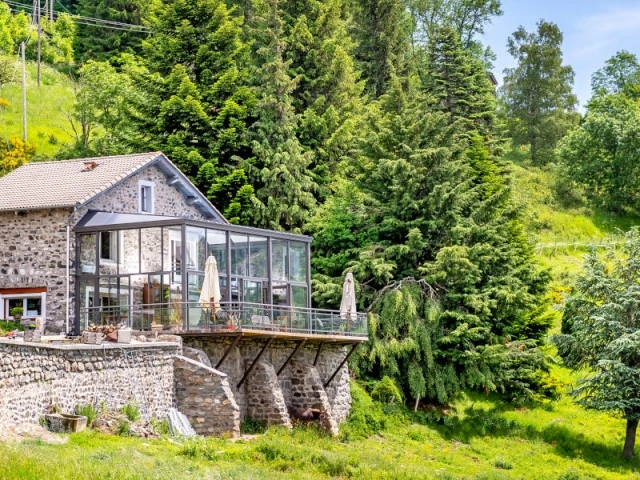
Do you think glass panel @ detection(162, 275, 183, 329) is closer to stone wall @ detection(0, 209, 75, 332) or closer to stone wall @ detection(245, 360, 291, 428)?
stone wall @ detection(245, 360, 291, 428)

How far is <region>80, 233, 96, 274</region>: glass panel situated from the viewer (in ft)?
106

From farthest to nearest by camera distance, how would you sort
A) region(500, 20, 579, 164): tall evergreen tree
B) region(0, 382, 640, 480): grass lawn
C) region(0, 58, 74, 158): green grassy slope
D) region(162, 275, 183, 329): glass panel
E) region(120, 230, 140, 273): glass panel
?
region(500, 20, 579, 164): tall evergreen tree < region(0, 58, 74, 158): green grassy slope < region(120, 230, 140, 273): glass panel < region(162, 275, 183, 329): glass panel < region(0, 382, 640, 480): grass lawn

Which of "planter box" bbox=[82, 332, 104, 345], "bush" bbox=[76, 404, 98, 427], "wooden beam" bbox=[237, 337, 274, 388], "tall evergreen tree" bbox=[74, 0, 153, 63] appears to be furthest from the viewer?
"tall evergreen tree" bbox=[74, 0, 153, 63]

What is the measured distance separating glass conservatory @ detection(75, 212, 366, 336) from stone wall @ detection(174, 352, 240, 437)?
1.52m

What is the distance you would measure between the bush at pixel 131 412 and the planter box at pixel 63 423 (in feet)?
8.30

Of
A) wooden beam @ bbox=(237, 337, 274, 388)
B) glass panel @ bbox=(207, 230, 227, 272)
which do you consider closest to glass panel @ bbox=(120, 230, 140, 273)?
glass panel @ bbox=(207, 230, 227, 272)

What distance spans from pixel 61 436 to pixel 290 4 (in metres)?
32.8

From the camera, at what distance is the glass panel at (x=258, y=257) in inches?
1296

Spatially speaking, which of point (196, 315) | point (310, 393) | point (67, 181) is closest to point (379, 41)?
point (67, 181)

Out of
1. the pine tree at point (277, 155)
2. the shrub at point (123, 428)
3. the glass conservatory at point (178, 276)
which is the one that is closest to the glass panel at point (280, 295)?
the glass conservatory at point (178, 276)

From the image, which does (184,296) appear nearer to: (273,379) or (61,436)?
(273,379)

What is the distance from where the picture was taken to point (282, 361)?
108ft

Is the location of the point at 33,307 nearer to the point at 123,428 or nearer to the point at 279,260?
the point at 279,260

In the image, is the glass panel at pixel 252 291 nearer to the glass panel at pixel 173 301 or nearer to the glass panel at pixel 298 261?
the glass panel at pixel 298 261
